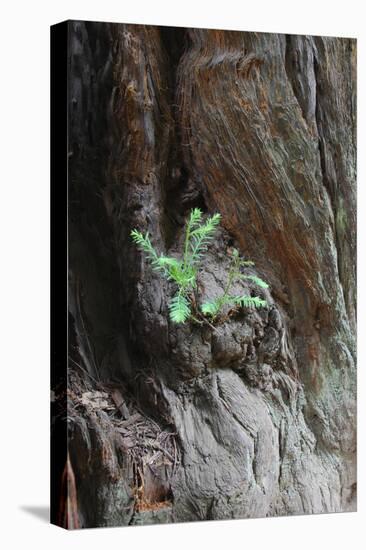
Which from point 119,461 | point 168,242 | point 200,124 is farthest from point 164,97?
point 119,461

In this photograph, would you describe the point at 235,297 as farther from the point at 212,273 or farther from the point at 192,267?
the point at 192,267

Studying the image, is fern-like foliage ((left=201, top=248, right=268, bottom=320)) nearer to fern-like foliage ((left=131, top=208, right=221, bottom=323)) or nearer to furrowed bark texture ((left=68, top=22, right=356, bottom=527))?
furrowed bark texture ((left=68, top=22, right=356, bottom=527))

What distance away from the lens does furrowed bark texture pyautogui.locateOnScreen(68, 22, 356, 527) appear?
27.7 ft

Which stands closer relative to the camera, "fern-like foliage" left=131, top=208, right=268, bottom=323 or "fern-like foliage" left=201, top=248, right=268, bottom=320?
"fern-like foliage" left=131, top=208, right=268, bottom=323

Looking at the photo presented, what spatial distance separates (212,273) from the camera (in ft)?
29.0

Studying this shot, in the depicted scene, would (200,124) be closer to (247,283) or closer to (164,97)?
(164,97)

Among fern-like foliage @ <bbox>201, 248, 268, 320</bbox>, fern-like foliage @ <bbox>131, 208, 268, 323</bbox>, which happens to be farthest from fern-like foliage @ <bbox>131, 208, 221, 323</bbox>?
fern-like foliage @ <bbox>201, 248, 268, 320</bbox>

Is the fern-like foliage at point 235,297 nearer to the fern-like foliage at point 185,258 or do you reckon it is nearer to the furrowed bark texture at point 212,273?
the furrowed bark texture at point 212,273

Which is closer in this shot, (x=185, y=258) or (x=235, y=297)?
(x=185, y=258)

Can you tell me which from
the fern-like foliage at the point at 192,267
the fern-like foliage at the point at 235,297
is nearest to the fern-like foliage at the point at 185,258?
the fern-like foliage at the point at 192,267

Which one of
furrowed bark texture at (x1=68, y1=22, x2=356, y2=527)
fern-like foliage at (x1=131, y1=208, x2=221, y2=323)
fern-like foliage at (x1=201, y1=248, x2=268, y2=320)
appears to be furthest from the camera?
fern-like foliage at (x1=201, y1=248, x2=268, y2=320)

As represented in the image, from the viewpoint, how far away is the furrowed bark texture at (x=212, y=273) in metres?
8.45

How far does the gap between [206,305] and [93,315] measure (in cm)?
73

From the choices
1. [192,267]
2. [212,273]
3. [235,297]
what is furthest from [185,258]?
[235,297]
